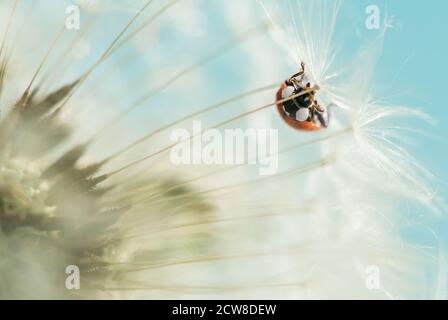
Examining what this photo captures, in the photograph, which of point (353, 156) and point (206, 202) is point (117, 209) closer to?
point (206, 202)

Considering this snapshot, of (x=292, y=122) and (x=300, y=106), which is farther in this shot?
(x=292, y=122)

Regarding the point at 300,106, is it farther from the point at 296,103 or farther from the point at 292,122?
the point at 292,122

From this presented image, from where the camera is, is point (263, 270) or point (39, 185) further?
point (263, 270)

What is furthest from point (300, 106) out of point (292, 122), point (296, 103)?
point (292, 122)
